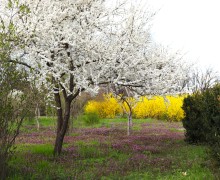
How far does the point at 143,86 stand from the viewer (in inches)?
469

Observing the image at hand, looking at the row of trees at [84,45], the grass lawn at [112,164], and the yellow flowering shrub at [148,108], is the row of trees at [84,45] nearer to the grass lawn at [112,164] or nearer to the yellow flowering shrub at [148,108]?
the grass lawn at [112,164]

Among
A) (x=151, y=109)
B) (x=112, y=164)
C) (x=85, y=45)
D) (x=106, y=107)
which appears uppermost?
(x=85, y=45)

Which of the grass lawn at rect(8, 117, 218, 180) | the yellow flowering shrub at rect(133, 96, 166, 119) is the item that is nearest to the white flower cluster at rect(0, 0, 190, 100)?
the grass lawn at rect(8, 117, 218, 180)

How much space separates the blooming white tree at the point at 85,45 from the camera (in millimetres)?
9906

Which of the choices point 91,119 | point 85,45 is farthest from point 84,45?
point 91,119

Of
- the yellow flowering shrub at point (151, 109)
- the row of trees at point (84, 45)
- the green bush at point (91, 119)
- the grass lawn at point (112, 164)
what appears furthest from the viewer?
the yellow flowering shrub at point (151, 109)

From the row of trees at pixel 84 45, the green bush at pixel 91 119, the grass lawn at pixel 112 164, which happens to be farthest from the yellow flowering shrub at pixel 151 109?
the row of trees at pixel 84 45

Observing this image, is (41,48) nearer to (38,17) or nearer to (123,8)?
(38,17)

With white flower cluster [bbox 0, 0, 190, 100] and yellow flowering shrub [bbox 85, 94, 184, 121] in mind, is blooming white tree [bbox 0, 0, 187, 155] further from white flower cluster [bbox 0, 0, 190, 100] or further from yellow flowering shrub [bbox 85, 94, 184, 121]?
yellow flowering shrub [bbox 85, 94, 184, 121]

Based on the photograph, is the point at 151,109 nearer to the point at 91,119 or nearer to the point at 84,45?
the point at 91,119

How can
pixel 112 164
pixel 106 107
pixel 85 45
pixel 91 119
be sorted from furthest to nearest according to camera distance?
pixel 106 107 → pixel 91 119 → pixel 85 45 → pixel 112 164

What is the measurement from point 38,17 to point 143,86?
436 centimetres

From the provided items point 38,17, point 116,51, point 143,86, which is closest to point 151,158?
point 143,86

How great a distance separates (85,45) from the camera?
33.9ft
